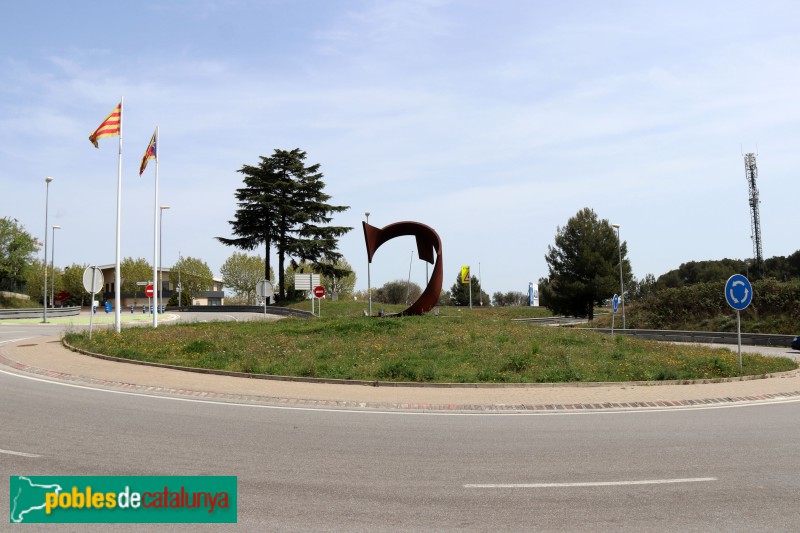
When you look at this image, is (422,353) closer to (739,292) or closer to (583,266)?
(739,292)

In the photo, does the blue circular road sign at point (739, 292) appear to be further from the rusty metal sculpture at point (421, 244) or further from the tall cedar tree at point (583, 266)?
the tall cedar tree at point (583, 266)

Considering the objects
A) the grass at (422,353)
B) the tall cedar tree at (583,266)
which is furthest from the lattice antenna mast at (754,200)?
the grass at (422,353)

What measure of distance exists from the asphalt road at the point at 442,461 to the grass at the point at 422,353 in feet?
14.4

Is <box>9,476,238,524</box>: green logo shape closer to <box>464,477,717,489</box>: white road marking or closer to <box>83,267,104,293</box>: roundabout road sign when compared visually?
<box>464,477,717,489</box>: white road marking

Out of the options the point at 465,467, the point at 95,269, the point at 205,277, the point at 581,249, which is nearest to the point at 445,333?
the point at 95,269

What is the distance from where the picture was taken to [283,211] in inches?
2361

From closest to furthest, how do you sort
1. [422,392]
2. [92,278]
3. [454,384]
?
[422,392]
[454,384]
[92,278]

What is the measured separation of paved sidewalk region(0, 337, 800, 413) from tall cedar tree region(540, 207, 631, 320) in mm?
39478

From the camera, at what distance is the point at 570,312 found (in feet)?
191

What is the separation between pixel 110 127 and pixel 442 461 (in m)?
22.8

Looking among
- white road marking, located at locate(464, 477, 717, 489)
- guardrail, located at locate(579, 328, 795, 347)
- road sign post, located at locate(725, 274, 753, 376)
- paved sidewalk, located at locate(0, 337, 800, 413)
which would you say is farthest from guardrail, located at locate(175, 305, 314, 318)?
white road marking, located at locate(464, 477, 717, 489)

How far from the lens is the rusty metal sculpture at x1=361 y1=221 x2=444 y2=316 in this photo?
30656 millimetres

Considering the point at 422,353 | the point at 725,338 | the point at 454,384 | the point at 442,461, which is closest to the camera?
the point at 442,461

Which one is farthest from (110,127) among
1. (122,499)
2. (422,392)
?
(122,499)
